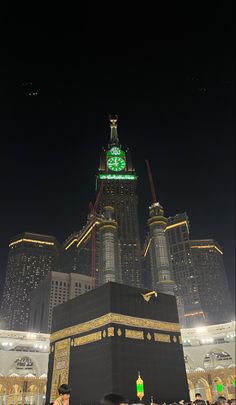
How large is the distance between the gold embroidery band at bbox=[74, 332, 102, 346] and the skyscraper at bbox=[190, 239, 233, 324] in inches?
3971

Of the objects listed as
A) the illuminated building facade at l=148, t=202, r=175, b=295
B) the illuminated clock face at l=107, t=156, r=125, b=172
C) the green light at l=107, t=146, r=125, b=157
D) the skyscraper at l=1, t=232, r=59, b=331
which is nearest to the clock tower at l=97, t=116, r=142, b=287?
the illuminated clock face at l=107, t=156, r=125, b=172

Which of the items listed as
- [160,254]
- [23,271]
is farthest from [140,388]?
[23,271]

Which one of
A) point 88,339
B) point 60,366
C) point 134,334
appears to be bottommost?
point 60,366

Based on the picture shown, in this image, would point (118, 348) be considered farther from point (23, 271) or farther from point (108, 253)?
point (23, 271)

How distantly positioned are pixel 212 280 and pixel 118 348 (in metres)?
120

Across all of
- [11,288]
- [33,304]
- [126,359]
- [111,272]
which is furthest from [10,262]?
[126,359]

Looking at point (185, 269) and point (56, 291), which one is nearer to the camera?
point (56, 291)

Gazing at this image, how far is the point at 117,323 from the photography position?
25.5 meters

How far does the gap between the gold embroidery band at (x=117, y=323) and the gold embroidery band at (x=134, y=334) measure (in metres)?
0.42

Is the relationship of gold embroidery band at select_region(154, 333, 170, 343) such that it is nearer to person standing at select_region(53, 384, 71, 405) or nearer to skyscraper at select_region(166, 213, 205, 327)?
person standing at select_region(53, 384, 71, 405)

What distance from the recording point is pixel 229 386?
39062 mm

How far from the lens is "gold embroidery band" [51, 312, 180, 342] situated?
84.3 ft

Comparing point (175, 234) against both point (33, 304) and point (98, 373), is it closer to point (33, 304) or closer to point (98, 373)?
point (33, 304)

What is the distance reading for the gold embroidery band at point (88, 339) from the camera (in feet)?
84.6
